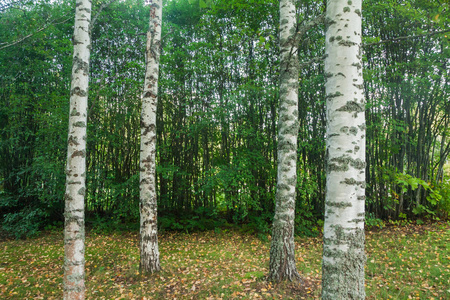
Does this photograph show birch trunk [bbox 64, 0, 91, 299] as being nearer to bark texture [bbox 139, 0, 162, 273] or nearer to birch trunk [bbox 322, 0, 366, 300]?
bark texture [bbox 139, 0, 162, 273]

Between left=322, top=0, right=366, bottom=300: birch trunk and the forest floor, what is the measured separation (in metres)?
1.96

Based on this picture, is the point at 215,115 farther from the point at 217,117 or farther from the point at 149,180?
the point at 149,180

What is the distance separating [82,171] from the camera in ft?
9.30

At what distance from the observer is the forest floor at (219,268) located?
10.9 feet

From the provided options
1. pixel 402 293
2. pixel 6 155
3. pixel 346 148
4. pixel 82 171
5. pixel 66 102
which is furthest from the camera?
pixel 6 155

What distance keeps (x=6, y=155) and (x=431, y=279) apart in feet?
37.7

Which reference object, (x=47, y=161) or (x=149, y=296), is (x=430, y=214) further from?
(x=47, y=161)

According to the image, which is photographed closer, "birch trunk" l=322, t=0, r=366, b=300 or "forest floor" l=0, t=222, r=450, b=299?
"birch trunk" l=322, t=0, r=366, b=300

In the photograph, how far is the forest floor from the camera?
332 centimetres

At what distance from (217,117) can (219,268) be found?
354cm

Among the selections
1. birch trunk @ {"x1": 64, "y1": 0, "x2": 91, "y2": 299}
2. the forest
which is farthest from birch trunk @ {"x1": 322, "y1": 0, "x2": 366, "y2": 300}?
the forest

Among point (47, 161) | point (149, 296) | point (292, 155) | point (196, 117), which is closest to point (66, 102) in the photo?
point (47, 161)

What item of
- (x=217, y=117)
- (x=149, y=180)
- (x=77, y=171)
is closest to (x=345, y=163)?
(x=77, y=171)

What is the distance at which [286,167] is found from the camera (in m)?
3.39
